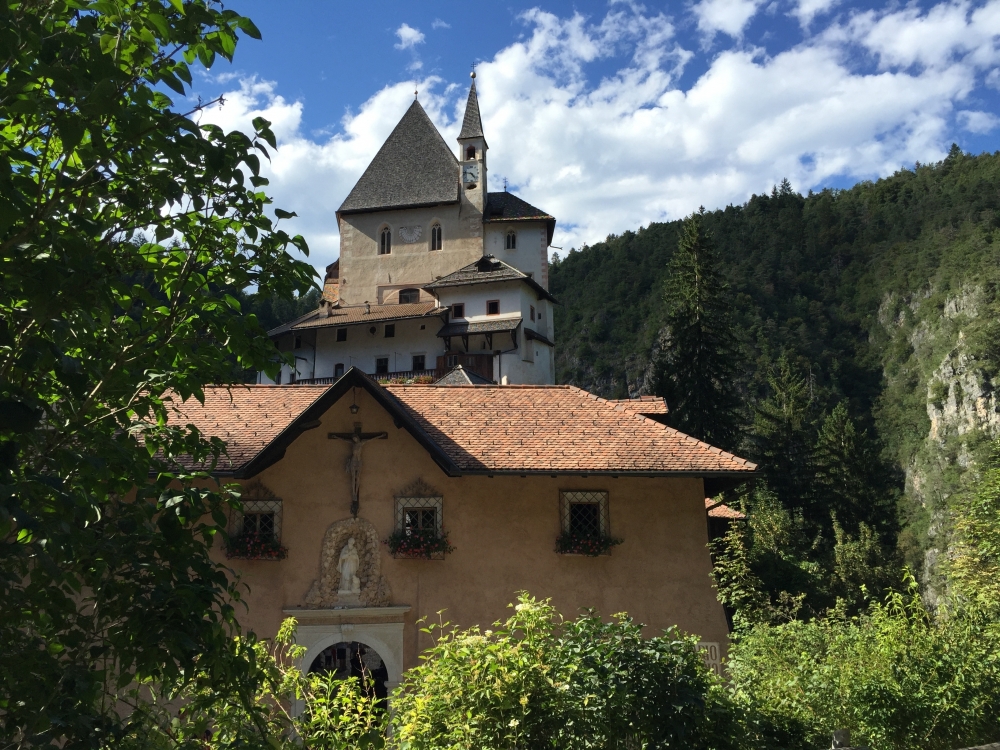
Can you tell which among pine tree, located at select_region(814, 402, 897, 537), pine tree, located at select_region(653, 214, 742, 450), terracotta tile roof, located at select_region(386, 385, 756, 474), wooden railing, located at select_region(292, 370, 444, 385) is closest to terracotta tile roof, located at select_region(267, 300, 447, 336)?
wooden railing, located at select_region(292, 370, 444, 385)

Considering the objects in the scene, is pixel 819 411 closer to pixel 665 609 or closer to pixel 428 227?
pixel 428 227

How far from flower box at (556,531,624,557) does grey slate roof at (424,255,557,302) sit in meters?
30.8

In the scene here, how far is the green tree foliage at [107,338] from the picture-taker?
4.30 meters

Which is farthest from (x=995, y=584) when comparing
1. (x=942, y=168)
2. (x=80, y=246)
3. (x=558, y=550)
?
(x=942, y=168)

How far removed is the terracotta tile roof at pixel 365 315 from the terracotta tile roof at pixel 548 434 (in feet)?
87.5

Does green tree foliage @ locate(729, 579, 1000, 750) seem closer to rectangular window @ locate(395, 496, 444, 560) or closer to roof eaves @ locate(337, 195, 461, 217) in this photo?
rectangular window @ locate(395, 496, 444, 560)

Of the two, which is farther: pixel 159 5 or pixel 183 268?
pixel 183 268

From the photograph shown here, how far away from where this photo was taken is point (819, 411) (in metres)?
67.4

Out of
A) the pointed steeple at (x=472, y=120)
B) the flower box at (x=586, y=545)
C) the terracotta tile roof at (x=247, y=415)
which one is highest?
the pointed steeple at (x=472, y=120)

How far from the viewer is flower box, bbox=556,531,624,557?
13.5m

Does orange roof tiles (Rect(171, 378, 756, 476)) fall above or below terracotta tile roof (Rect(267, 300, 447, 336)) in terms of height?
below

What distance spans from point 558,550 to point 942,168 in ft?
344

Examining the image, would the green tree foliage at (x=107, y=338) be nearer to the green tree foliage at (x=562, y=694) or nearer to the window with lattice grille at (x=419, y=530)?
the green tree foliage at (x=562, y=694)

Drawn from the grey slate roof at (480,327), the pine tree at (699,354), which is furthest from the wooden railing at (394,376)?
the pine tree at (699,354)
